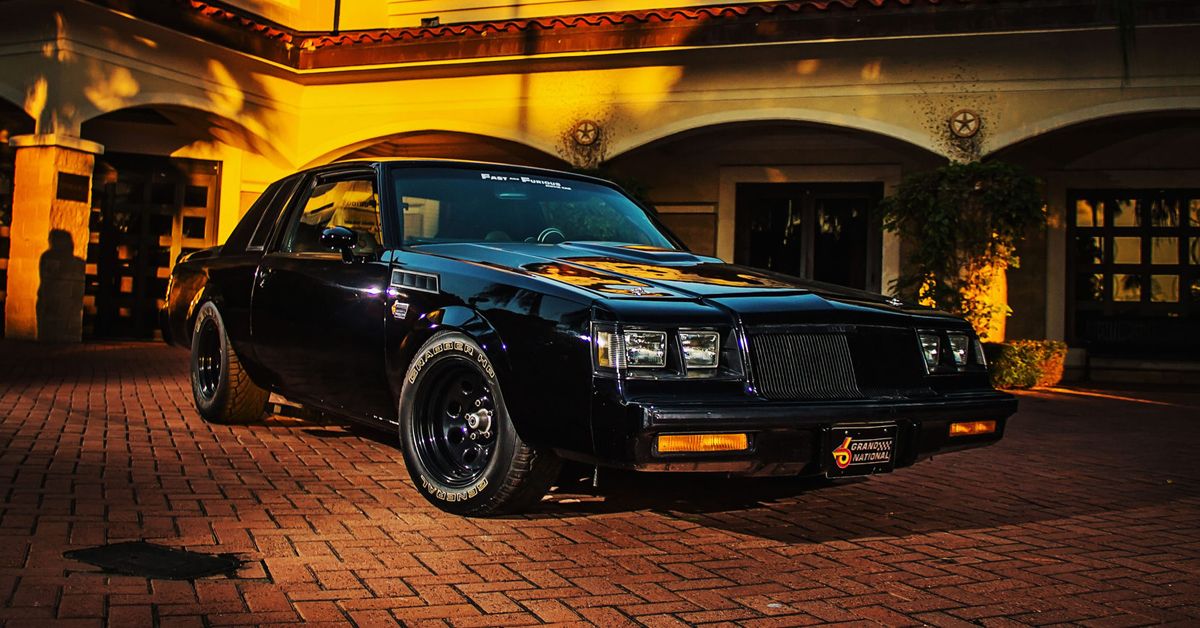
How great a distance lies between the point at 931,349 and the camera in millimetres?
4797

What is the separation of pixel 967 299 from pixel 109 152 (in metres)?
11.8

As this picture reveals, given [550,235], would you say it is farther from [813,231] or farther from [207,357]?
[813,231]

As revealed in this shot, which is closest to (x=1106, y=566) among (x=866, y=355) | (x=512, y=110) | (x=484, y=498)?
(x=866, y=355)

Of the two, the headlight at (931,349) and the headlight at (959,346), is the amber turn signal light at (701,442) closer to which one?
the headlight at (931,349)

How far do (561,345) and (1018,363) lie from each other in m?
9.95

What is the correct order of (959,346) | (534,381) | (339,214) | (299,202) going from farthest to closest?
(299,202) → (339,214) → (959,346) → (534,381)

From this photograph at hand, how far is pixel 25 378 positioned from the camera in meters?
9.64

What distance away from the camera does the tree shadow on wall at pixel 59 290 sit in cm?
1380

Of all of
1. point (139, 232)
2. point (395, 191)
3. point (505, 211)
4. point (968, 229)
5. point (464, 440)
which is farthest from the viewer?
point (139, 232)

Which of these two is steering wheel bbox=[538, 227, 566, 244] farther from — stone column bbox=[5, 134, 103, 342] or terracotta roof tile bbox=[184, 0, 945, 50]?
stone column bbox=[5, 134, 103, 342]

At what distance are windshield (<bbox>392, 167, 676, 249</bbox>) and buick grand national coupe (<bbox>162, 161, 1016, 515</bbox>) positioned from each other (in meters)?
0.01

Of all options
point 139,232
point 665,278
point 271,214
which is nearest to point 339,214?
point 271,214

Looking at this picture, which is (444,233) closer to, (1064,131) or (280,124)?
(1064,131)

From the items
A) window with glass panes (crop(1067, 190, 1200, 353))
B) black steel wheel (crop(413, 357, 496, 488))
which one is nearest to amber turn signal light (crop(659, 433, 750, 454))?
black steel wheel (crop(413, 357, 496, 488))
